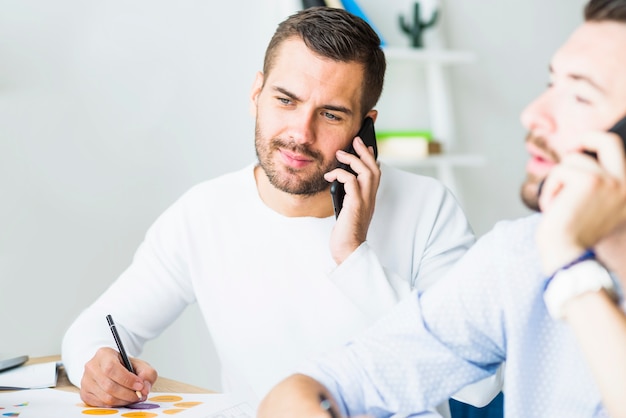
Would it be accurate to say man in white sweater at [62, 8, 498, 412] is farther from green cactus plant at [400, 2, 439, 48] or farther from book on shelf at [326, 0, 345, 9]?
green cactus plant at [400, 2, 439, 48]

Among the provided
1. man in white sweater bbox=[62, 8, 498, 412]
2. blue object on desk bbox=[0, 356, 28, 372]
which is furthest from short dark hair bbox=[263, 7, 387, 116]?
blue object on desk bbox=[0, 356, 28, 372]

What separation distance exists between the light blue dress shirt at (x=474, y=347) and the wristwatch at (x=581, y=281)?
0.50 feet

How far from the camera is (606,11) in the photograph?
97 centimetres

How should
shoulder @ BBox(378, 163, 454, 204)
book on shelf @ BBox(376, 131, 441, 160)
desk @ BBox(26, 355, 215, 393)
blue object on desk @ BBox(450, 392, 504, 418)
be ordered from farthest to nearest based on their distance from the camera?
book on shelf @ BBox(376, 131, 441, 160) < shoulder @ BBox(378, 163, 454, 204) < blue object on desk @ BBox(450, 392, 504, 418) < desk @ BBox(26, 355, 215, 393)

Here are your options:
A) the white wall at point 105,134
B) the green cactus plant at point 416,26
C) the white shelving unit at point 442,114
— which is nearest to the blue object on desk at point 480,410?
the white wall at point 105,134

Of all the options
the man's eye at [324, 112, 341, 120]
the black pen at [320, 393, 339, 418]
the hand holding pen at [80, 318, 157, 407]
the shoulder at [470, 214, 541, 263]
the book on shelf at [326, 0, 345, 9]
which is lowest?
the hand holding pen at [80, 318, 157, 407]

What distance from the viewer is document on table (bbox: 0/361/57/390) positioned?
1.39 metres

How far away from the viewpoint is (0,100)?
1934mm

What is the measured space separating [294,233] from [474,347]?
0.69 meters

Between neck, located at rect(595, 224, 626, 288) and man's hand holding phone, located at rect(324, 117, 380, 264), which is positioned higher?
neck, located at rect(595, 224, 626, 288)

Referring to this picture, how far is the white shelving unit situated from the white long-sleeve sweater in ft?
3.86

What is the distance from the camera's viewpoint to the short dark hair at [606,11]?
3.15 ft

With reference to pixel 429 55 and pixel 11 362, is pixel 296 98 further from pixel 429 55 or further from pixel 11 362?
pixel 429 55

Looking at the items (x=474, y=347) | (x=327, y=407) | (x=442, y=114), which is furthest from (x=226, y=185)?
(x=442, y=114)
